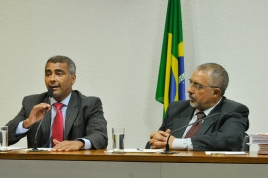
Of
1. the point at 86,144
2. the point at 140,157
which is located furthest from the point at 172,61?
the point at 140,157

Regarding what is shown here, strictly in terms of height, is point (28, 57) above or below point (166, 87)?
above

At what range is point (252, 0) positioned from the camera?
5.21 metres

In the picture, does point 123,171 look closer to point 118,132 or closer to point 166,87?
point 118,132

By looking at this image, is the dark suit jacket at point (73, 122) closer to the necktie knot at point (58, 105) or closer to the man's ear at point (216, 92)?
the necktie knot at point (58, 105)

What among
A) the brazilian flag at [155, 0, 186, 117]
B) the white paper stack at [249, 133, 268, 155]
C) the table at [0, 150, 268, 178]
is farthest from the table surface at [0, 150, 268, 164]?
the brazilian flag at [155, 0, 186, 117]

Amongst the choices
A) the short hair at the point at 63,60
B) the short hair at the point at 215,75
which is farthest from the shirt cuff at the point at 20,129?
the short hair at the point at 215,75

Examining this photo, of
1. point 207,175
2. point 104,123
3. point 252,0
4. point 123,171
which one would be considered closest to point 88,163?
point 123,171

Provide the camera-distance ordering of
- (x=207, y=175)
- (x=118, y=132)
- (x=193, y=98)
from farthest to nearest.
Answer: (x=193, y=98) < (x=118, y=132) < (x=207, y=175)

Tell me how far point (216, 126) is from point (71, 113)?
3.99ft

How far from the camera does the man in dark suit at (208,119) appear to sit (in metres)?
3.49

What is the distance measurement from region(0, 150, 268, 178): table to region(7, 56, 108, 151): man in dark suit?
2.99 feet

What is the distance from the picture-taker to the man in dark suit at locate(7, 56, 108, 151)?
393cm

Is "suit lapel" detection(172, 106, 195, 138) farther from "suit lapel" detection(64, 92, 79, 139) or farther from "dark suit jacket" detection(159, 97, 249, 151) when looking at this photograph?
"suit lapel" detection(64, 92, 79, 139)

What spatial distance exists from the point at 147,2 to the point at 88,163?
2928 mm
